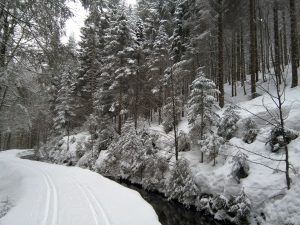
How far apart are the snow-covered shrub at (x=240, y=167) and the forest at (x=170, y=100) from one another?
0.17 ft

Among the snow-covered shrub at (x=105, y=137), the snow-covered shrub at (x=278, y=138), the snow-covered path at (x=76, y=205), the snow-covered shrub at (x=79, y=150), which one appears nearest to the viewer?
the snow-covered path at (x=76, y=205)

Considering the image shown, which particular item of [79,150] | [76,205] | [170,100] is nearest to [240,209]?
[76,205]

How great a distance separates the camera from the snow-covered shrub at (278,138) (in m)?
11.8

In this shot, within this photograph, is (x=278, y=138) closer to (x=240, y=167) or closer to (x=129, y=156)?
(x=240, y=167)

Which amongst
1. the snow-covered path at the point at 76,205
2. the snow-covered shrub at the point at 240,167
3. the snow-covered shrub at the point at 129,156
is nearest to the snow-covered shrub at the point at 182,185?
the snow-covered shrub at the point at 240,167

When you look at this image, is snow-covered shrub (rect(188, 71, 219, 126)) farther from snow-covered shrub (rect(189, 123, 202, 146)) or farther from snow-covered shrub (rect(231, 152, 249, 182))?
snow-covered shrub (rect(231, 152, 249, 182))

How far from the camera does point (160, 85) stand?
2906cm

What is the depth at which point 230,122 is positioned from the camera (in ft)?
50.8

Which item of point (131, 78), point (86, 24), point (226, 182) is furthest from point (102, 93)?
point (86, 24)

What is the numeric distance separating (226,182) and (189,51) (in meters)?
16.2

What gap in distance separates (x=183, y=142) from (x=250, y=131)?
598 centimetres

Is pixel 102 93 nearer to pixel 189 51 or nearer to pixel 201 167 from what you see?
pixel 189 51

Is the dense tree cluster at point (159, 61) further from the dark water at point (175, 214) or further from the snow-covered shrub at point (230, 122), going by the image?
the dark water at point (175, 214)

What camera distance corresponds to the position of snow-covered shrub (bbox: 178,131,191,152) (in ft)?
62.0
